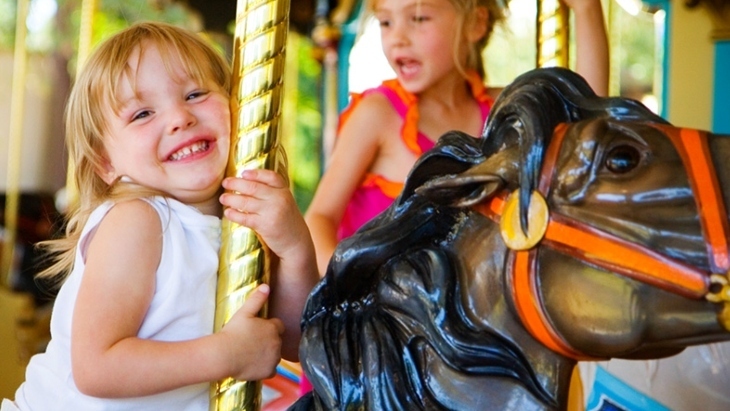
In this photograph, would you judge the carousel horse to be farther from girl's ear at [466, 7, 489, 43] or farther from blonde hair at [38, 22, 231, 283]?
girl's ear at [466, 7, 489, 43]

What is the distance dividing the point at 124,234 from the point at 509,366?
0.52m

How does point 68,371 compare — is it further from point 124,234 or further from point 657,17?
point 657,17

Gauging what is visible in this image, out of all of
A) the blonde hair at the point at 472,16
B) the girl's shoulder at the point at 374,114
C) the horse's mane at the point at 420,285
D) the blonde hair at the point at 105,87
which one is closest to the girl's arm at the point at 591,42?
the blonde hair at the point at 472,16

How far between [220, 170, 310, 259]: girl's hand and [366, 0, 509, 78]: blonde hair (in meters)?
0.92

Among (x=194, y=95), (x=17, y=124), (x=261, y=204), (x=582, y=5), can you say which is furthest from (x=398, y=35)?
(x=17, y=124)

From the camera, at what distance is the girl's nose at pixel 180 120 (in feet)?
4.03

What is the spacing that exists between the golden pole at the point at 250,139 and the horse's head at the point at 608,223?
339 millimetres

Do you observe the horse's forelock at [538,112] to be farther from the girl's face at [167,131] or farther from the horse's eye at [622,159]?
the girl's face at [167,131]

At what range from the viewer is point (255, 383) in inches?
47.6

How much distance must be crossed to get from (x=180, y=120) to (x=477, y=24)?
1086 mm

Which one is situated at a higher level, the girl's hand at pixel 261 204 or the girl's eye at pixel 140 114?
the girl's eye at pixel 140 114

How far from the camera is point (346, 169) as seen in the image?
2.03 metres

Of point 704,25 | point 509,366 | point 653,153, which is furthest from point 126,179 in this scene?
point 704,25

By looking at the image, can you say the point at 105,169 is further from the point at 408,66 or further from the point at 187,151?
the point at 408,66
